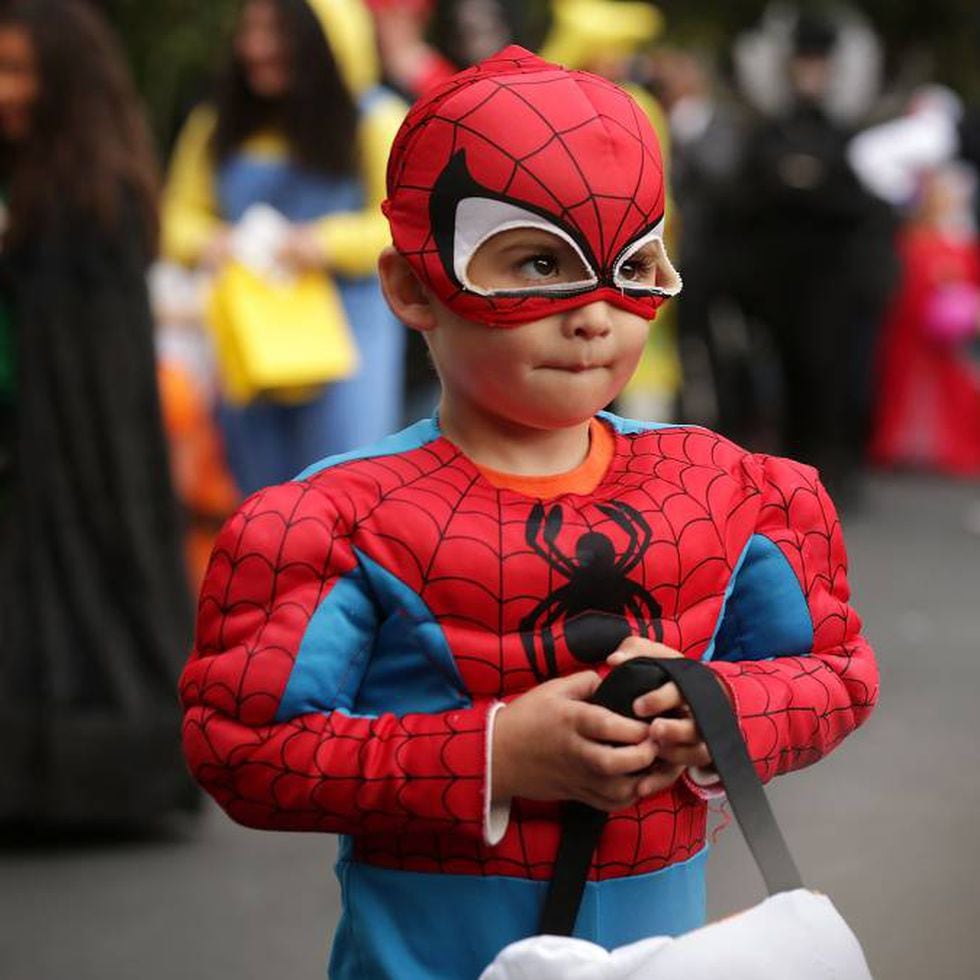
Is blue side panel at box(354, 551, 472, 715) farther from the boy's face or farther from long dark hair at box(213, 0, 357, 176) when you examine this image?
long dark hair at box(213, 0, 357, 176)

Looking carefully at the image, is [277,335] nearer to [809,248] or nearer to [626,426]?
[626,426]

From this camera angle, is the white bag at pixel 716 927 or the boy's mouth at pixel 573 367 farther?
the boy's mouth at pixel 573 367

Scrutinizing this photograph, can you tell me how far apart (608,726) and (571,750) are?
42 millimetres

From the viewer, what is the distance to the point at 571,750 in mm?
2076

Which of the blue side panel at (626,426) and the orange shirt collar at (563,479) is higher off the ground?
the blue side panel at (626,426)

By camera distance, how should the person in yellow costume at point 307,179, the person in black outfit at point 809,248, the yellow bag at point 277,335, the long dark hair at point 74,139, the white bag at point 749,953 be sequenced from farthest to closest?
the person in black outfit at point 809,248
the person in yellow costume at point 307,179
the yellow bag at point 277,335
the long dark hair at point 74,139
the white bag at point 749,953

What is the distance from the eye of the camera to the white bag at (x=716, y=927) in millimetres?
1967

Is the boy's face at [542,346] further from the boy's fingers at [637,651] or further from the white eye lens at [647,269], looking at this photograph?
the boy's fingers at [637,651]

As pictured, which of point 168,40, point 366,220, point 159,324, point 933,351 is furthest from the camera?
point 933,351

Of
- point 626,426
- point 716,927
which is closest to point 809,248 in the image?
point 626,426

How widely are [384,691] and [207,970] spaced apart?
2.49m

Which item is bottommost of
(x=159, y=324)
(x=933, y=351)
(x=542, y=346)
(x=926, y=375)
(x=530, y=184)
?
(x=926, y=375)

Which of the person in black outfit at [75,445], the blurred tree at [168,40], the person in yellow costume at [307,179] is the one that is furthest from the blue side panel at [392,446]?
the blurred tree at [168,40]

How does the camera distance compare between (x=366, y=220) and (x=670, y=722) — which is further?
(x=366, y=220)
